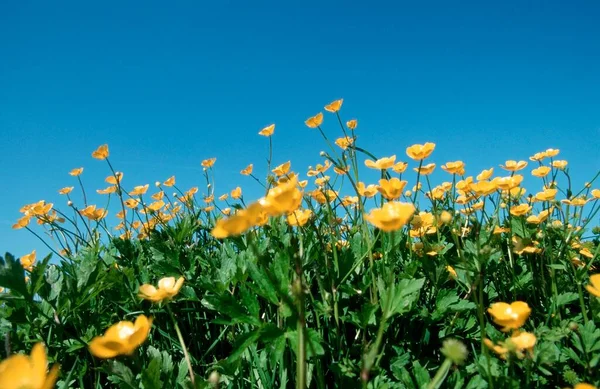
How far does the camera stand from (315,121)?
288 cm

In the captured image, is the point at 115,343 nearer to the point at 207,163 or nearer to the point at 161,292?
the point at 161,292

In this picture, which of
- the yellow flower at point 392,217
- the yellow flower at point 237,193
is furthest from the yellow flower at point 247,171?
the yellow flower at point 392,217

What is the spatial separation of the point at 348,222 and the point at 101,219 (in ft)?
5.89

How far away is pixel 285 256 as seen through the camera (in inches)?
68.9

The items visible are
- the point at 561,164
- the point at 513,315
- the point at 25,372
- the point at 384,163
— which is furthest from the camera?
the point at 561,164

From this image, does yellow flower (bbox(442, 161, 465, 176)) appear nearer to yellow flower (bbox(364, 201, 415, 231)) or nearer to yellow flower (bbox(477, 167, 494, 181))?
yellow flower (bbox(477, 167, 494, 181))

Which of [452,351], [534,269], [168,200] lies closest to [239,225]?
[452,351]

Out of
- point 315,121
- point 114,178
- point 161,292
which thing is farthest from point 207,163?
point 161,292

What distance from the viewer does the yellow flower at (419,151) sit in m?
Answer: 2.05

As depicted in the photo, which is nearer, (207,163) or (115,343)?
(115,343)

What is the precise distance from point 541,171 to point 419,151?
1365 mm

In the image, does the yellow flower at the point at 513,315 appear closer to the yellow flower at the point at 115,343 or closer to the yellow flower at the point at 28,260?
the yellow flower at the point at 115,343

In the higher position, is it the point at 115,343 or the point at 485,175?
the point at 485,175

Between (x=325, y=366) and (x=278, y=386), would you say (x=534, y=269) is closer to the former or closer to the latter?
(x=325, y=366)
